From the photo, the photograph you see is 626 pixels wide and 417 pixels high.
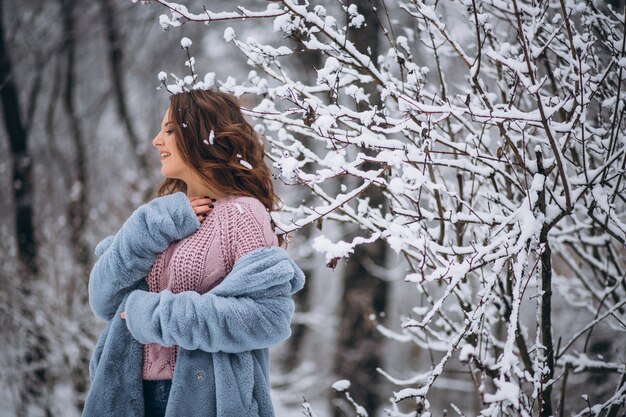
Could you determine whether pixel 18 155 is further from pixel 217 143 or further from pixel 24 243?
pixel 217 143

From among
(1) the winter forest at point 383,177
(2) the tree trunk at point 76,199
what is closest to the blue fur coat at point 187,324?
(1) the winter forest at point 383,177

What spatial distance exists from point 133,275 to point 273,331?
52 centimetres

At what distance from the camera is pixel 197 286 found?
1.89 metres

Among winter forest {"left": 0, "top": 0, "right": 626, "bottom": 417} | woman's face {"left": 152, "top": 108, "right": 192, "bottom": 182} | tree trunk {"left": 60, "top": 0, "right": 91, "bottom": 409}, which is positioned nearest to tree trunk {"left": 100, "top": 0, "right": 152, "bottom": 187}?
winter forest {"left": 0, "top": 0, "right": 626, "bottom": 417}

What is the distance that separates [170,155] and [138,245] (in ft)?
1.21

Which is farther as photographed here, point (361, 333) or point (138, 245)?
point (361, 333)

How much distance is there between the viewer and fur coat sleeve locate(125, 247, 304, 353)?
1.74m

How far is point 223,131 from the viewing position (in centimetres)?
202

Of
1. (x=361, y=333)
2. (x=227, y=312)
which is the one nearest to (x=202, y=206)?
(x=227, y=312)

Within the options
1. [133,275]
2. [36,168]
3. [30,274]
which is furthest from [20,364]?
[133,275]

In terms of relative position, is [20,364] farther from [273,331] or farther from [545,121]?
[545,121]

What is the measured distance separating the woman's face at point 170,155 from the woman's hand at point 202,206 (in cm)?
12

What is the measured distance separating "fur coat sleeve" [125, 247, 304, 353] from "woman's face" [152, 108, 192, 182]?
0.45 metres

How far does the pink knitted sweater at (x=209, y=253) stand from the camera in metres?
1.89
